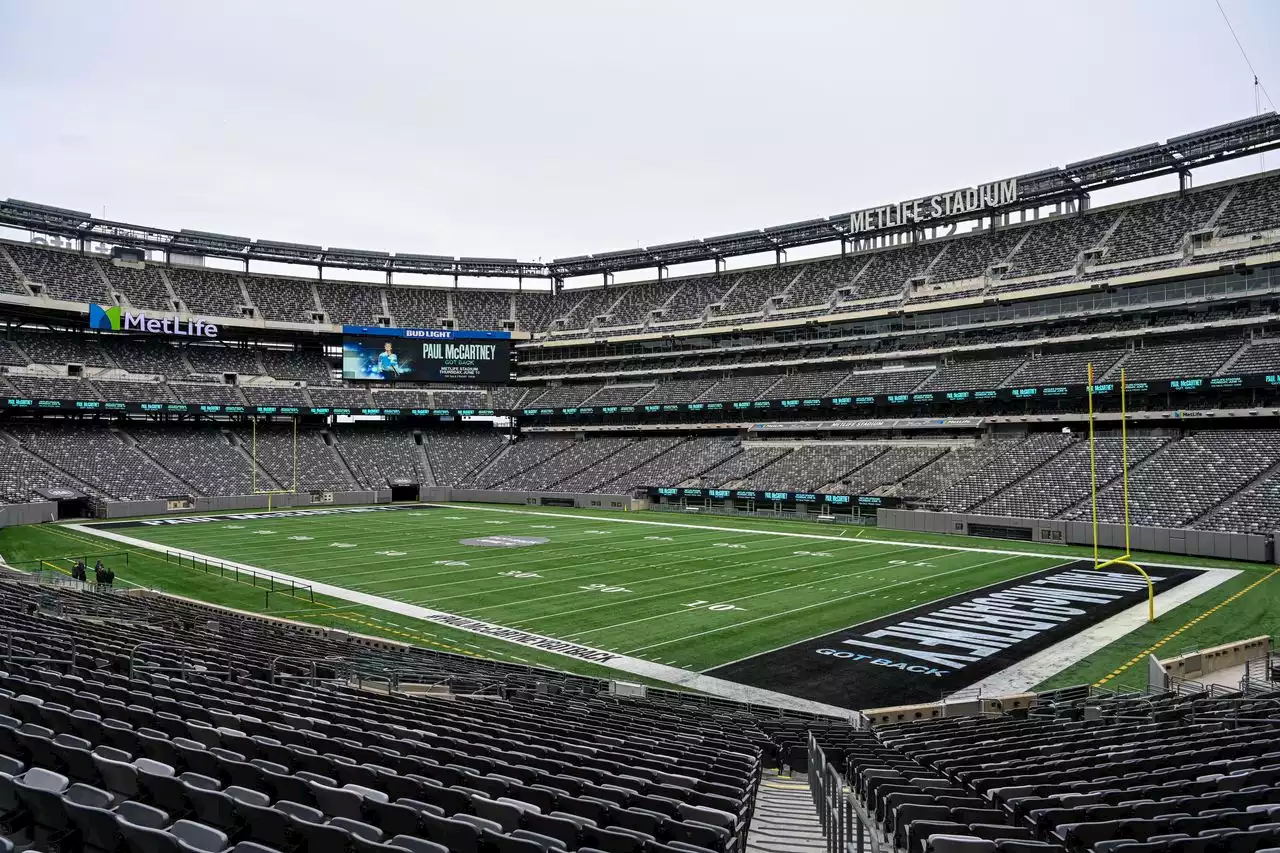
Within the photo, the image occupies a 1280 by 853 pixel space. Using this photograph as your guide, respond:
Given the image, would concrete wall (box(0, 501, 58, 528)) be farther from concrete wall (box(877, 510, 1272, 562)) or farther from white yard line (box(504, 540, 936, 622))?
concrete wall (box(877, 510, 1272, 562))

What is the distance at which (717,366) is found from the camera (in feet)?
237

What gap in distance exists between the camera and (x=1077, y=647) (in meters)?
21.9

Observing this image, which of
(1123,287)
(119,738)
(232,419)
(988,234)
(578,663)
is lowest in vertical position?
(578,663)

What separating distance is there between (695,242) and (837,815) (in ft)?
236

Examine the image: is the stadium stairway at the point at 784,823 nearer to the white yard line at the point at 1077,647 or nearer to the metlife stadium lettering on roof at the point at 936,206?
the white yard line at the point at 1077,647

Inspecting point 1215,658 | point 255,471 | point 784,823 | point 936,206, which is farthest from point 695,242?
point 784,823

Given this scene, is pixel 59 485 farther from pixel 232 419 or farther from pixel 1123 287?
pixel 1123 287

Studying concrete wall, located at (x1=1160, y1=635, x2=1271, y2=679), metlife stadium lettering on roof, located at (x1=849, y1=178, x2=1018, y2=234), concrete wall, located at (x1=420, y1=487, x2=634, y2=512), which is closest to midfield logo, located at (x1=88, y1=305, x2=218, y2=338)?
concrete wall, located at (x1=420, y1=487, x2=634, y2=512)

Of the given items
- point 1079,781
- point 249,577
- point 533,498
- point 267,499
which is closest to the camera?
point 1079,781

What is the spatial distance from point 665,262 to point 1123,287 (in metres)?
39.3

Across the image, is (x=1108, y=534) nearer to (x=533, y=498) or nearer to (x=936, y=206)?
(x=936, y=206)

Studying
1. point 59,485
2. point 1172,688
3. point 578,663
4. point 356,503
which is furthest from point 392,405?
point 1172,688

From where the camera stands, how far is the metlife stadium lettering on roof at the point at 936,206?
58125mm

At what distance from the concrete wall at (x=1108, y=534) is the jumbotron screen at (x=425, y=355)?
1728 inches
